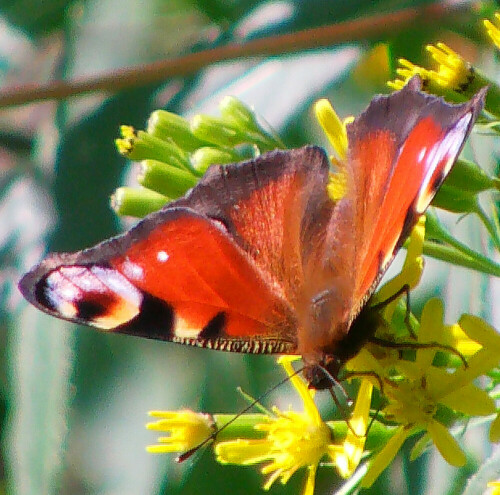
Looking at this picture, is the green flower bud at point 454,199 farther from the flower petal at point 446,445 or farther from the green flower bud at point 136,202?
the green flower bud at point 136,202

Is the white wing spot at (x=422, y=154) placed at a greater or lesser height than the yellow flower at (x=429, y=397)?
greater

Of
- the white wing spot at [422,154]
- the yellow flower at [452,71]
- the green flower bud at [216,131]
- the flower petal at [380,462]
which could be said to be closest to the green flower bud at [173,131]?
the green flower bud at [216,131]

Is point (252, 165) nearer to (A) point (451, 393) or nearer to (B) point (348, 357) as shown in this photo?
(B) point (348, 357)

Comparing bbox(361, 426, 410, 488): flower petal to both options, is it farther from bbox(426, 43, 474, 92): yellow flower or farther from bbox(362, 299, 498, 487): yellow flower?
bbox(426, 43, 474, 92): yellow flower

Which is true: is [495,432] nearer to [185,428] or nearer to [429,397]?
[429,397]

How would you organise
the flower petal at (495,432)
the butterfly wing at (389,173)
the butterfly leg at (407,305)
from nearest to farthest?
the butterfly wing at (389,173) → the flower petal at (495,432) → the butterfly leg at (407,305)

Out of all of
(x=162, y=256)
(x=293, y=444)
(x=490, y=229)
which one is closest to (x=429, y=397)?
(x=293, y=444)

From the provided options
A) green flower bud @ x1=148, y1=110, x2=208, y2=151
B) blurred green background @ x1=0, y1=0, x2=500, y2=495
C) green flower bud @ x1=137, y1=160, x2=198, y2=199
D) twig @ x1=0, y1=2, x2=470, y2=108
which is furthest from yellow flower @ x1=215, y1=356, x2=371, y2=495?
twig @ x1=0, y1=2, x2=470, y2=108
